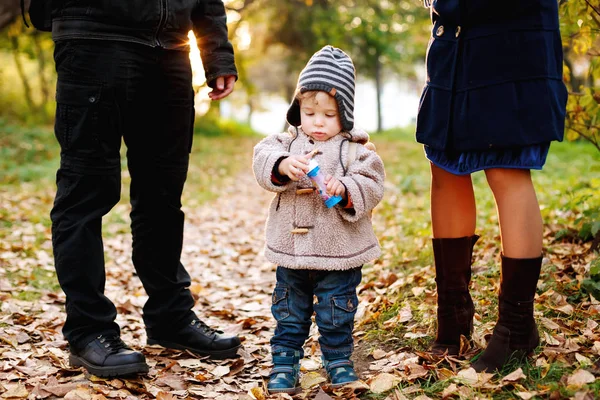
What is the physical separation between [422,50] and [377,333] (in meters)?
21.5

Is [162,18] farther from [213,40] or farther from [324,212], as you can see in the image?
[324,212]

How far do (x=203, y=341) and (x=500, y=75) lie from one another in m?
1.92

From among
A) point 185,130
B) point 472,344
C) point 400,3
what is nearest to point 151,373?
point 185,130

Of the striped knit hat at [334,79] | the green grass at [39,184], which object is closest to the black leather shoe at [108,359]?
the striped knit hat at [334,79]

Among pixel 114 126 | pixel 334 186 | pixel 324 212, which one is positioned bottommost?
pixel 324 212

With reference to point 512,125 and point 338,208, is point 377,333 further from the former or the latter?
point 512,125

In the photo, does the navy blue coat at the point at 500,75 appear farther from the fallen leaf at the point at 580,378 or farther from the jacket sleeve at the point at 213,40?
the jacket sleeve at the point at 213,40

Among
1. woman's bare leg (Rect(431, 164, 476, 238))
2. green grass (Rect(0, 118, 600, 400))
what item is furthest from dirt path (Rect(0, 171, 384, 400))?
woman's bare leg (Rect(431, 164, 476, 238))

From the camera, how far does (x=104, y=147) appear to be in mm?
2855

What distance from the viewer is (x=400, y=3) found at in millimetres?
18922

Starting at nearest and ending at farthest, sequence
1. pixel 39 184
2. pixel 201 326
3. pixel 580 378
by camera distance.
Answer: pixel 580 378
pixel 201 326
pixel 39 184

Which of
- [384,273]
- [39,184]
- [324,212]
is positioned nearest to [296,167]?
[324,212]

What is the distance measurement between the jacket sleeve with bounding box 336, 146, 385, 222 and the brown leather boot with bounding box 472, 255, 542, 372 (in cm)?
59

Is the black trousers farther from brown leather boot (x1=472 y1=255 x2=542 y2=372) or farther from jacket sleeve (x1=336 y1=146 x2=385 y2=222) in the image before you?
brown leather boot (x1=472 y1=255 x2=542 y2=372)
